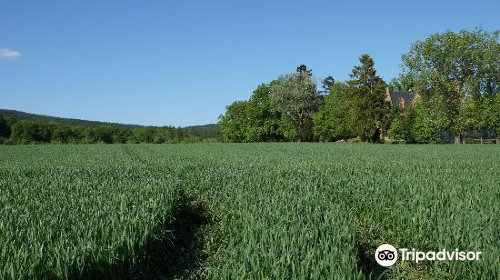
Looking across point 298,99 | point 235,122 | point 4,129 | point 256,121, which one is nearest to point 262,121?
point 256,121

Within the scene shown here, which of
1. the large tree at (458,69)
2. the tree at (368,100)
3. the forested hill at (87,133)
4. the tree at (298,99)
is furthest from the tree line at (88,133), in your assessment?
the large tree at (458,69)

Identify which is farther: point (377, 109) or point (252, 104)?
point (252, 104)

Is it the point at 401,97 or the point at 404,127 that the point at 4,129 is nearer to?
the point at 404,127

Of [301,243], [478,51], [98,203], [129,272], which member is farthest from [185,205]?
[478,51]

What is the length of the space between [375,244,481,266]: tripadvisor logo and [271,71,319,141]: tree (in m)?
65.1

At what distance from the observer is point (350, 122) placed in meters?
59.1

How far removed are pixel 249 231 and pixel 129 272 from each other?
1629 millimetres

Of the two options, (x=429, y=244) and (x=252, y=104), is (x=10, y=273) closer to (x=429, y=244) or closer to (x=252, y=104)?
(x=429, y=244)

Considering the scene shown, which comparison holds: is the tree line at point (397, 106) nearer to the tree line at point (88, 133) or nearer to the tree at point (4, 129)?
the tree line at point (88, 133)

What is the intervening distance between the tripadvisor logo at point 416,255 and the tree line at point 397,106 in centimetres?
4016

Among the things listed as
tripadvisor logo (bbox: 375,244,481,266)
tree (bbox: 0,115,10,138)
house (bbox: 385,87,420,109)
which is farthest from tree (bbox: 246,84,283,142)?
tripadvisor logo (bbox: 375,244,481,266)

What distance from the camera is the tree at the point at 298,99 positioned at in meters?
70.2

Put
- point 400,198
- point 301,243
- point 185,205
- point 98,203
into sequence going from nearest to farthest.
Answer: point 301,243
point 98,203
point 400,198
point 185,205

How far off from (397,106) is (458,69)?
872 inches
